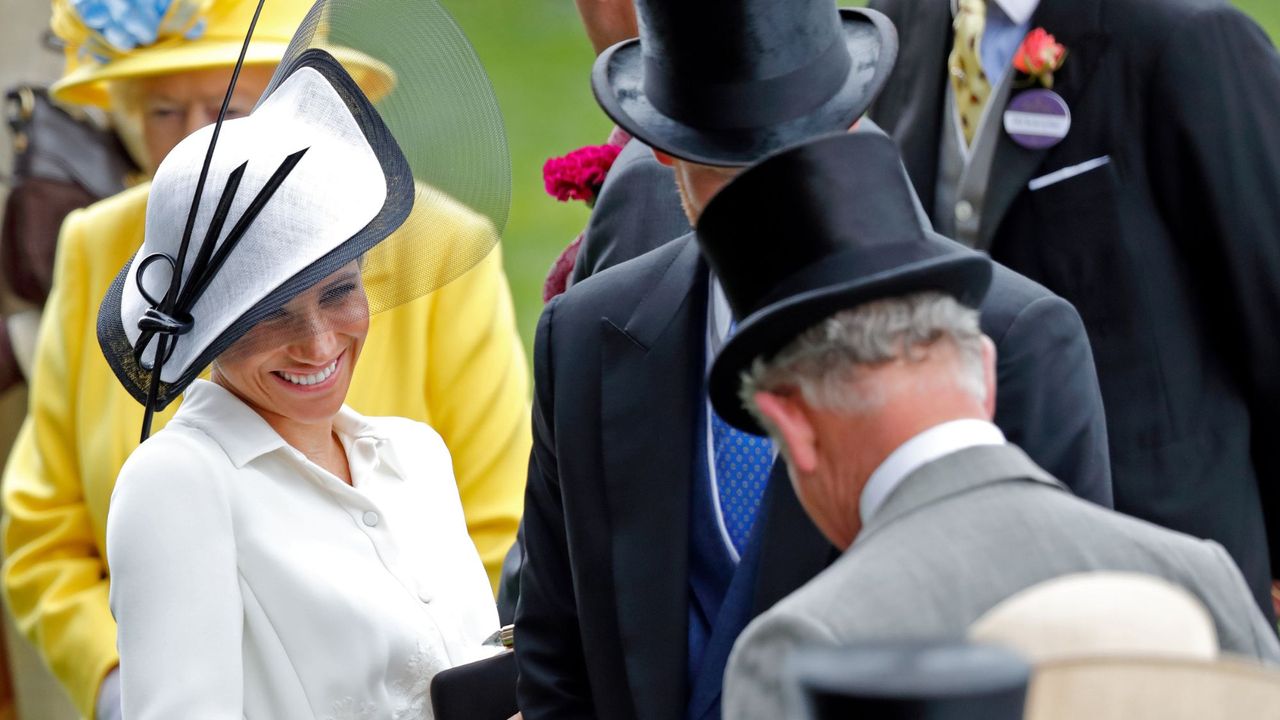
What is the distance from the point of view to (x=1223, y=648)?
1.79 metres

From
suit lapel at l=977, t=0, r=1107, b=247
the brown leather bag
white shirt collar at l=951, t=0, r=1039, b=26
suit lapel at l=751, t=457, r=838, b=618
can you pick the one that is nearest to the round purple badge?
suit lapel at l=977, t=0, r=1107, b=247

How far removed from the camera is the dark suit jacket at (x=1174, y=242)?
10.3 ft

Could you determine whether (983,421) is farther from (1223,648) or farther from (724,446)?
(724,446)

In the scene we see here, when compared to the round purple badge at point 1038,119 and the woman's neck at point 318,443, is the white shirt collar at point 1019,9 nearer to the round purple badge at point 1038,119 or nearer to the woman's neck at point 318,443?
the round purple badge at point 1038,119

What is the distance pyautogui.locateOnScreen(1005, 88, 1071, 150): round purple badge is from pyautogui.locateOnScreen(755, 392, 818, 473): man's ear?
5.14ft

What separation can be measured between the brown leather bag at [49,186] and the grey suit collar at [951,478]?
11.3ft

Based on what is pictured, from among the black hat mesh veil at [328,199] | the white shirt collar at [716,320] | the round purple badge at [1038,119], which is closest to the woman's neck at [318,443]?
the black hat mesh veil at [328,199]

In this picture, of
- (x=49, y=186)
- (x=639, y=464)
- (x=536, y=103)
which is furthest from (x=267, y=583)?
(x=536, y=103)

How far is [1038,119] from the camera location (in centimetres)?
332

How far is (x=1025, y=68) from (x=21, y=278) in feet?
9.44

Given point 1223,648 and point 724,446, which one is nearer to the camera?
point 1223,648

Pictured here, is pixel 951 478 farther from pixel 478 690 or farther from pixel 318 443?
pixel 318 443

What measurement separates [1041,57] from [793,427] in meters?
1.63

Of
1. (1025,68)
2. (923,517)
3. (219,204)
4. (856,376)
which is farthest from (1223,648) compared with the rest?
(1025,68)
